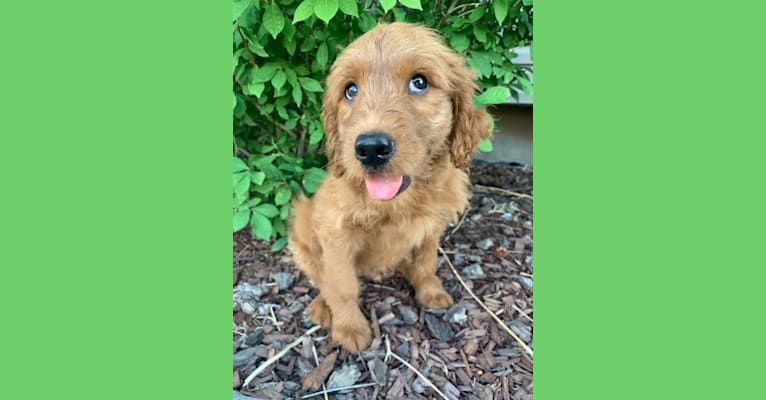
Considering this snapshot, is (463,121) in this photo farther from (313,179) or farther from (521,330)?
(521,330)

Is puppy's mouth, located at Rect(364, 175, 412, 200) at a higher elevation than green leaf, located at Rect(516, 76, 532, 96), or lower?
lower

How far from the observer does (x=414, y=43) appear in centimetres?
268

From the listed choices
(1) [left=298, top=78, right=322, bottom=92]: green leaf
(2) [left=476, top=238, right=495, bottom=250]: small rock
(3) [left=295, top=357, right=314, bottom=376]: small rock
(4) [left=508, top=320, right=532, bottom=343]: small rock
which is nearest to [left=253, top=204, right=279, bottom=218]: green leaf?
(1) [left=298, top=78, right=322, bottom=92]: green leaf

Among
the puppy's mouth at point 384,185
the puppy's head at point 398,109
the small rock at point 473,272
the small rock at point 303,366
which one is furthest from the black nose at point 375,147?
the small rock at point 473,272

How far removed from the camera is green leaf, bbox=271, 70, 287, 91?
302cm

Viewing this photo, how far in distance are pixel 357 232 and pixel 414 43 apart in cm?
122

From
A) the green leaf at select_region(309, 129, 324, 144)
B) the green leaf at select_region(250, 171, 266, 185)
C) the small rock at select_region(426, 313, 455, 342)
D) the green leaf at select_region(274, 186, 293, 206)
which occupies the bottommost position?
the small rock at select_region(426, 313, 455, 342)

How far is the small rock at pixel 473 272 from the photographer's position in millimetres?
3797

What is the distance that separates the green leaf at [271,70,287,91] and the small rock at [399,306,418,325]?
5.80 ft

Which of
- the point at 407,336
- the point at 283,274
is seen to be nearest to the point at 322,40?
the point at 283,274

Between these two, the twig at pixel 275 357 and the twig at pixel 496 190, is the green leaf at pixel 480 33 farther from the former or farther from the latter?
the twig at pixel 275 357

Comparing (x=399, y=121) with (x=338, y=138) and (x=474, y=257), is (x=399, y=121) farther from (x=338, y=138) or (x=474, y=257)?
(x=474, y=257)

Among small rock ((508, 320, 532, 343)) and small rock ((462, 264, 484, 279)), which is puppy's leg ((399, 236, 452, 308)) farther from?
small rock ((508, 320, 532, 343))

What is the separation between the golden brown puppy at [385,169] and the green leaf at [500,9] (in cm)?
36
